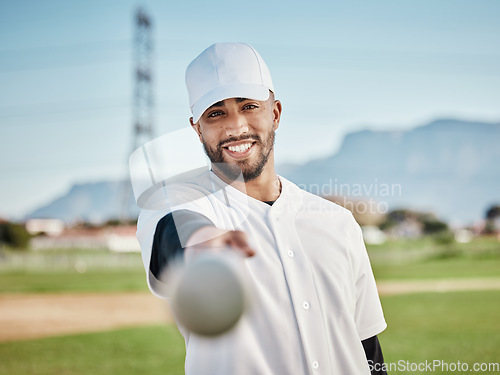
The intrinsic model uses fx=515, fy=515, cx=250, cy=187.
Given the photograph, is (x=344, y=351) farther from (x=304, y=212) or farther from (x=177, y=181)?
(x=177, y=181)

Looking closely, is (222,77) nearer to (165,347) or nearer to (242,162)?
(242,162)

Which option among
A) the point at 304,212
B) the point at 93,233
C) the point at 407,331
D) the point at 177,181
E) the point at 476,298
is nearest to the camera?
the point at 177,181

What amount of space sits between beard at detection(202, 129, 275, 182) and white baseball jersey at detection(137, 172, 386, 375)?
5 cm

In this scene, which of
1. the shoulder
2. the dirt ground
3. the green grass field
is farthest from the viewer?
the dirt ground

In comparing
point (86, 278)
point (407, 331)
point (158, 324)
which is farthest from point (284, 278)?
point (86, 278)

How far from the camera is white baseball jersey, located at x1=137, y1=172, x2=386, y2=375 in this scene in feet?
4.78

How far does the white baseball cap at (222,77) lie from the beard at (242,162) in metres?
0.11

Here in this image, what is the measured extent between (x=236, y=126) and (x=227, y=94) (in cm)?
13

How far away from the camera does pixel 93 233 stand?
175 feet

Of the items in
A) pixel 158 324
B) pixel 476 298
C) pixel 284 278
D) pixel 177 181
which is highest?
pixel 177 181

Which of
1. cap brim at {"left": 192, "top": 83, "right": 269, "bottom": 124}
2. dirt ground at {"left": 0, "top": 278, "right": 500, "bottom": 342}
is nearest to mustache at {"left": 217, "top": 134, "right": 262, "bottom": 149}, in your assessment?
cap brim at {"left": 192, "top": 83, "right": 269, "bottom": 124}

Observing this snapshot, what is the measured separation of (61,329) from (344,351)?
37.8 feet

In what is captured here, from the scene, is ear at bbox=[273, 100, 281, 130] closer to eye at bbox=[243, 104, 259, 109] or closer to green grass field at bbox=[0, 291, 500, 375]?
eye at bbox=[243, 104, 259, 109]

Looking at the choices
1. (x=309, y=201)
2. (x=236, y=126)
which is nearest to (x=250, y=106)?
(x=236, y=126)
